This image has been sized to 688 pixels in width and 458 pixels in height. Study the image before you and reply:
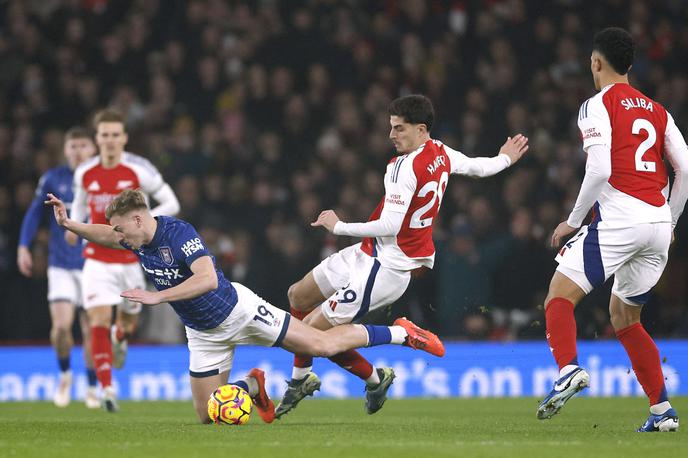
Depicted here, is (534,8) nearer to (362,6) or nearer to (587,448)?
(362,6)

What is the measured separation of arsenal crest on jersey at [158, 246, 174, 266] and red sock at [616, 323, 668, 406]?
9.02 ft

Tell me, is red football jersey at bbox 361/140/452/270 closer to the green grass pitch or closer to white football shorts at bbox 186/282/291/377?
white football shorts at bbox 186/282/291/377

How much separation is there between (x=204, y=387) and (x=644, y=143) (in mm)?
3135

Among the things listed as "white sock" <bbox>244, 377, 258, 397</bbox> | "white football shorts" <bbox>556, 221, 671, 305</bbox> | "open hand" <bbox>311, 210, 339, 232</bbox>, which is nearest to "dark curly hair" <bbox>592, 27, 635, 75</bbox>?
"white football shorts" <bbox>556, 221, 671, 305</bbox>

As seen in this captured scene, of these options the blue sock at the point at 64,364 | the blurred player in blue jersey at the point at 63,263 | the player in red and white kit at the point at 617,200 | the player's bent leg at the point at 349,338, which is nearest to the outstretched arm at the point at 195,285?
the player's bent leg at the point at 349,338

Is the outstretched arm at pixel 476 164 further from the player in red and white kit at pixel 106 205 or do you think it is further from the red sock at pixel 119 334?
the red sock at pixel 119 334

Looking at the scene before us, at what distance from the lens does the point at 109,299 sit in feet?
33.6

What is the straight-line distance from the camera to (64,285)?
11148 millimetres

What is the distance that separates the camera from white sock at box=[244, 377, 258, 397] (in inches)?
295

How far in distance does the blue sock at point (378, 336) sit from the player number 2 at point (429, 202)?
71 cm

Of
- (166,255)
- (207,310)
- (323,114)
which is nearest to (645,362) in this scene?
(207,310)

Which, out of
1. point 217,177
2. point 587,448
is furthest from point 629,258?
point 217,177

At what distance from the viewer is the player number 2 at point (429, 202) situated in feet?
25.0

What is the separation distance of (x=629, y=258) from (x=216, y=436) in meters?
2.55
